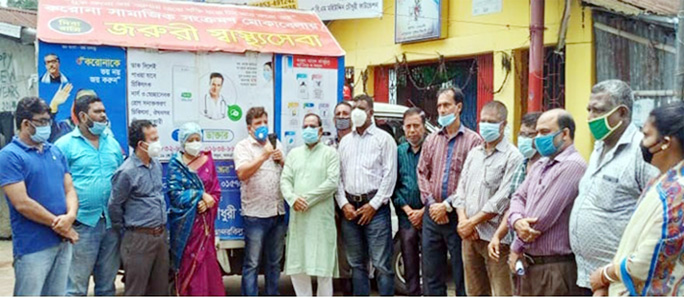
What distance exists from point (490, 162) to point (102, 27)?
3.24 m

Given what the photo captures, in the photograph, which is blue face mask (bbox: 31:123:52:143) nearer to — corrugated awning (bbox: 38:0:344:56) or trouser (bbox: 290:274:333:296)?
corrugated awning (bbox: 38:0:344:56)

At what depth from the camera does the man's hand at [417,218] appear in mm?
6172

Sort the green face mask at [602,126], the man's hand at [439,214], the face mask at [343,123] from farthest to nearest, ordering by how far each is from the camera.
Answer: the face mask at [343,123] < the man's hand at [439,214] < the green face mask at [602,126]

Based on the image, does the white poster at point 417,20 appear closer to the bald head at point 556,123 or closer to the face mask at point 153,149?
the face mask at point 153,149

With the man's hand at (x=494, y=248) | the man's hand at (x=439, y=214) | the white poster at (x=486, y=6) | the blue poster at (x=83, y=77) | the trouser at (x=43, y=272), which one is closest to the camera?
the trouser at (x=43, y=272)

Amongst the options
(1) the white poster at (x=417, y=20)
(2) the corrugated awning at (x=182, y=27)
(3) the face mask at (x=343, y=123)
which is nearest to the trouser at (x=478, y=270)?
(3) the face mask at (x=343, y=123)

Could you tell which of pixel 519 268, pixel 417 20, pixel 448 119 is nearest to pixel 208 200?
pixel 448 119

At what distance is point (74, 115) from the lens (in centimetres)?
578

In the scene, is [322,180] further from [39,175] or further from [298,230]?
[39,175]

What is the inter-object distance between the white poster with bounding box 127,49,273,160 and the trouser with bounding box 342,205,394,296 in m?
1.19

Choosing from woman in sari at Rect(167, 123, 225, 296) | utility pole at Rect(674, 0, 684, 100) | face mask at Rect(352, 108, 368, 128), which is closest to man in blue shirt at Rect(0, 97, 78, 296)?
woman in sari at Rect(167, 123, 225, 296)

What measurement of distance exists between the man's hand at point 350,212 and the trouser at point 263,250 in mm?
587

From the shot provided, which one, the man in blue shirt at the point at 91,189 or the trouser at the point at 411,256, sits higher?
the man in blue shirt at the point at 91,189

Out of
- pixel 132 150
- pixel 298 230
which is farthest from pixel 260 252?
pixel 132 150
